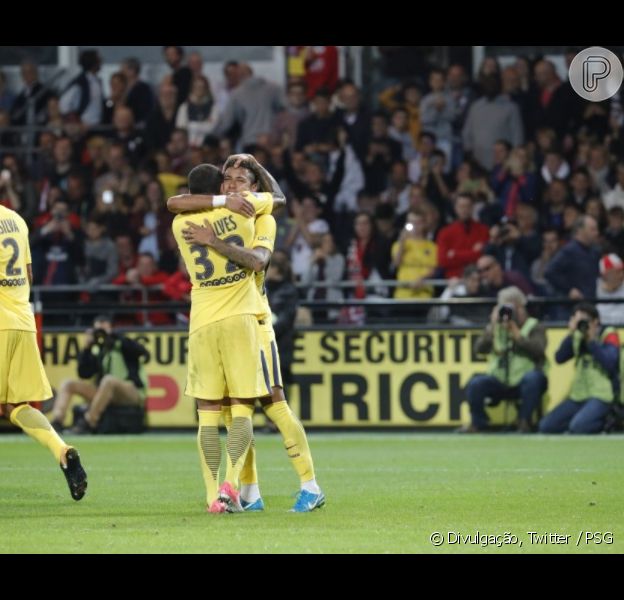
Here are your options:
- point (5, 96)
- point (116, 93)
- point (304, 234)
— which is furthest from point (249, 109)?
point (5, 96)

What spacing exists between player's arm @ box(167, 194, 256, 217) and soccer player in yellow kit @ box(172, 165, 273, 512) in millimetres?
49

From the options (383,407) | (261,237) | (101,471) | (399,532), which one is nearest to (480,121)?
(383,407)

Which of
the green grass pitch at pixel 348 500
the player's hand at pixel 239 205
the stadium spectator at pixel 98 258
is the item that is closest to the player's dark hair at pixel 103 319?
the green grass pitch at pixel 348 500

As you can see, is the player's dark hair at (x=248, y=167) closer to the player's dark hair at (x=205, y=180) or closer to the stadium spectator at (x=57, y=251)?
the player's dark hair at (x=205, y=180)

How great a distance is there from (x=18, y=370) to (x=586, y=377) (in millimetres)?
7939

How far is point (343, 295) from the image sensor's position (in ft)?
61.7

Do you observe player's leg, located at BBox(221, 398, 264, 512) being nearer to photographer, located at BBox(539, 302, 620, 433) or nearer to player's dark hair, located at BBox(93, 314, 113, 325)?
photographer, located at BBox(539, 302, 620, 433)

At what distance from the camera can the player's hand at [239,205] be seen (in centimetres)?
916

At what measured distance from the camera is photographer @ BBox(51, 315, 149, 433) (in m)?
16.6

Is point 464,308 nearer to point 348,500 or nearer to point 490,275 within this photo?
point 490,275

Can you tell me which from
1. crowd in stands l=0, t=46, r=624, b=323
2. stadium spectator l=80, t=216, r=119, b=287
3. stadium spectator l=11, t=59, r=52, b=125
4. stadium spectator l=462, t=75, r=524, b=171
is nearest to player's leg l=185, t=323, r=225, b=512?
crowd in stands l=0, t=46, r=624, b=323

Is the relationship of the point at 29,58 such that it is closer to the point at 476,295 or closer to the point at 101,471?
the point at 476,295

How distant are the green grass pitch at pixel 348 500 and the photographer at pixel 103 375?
1095 millimetres

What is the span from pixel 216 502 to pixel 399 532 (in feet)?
4.89
